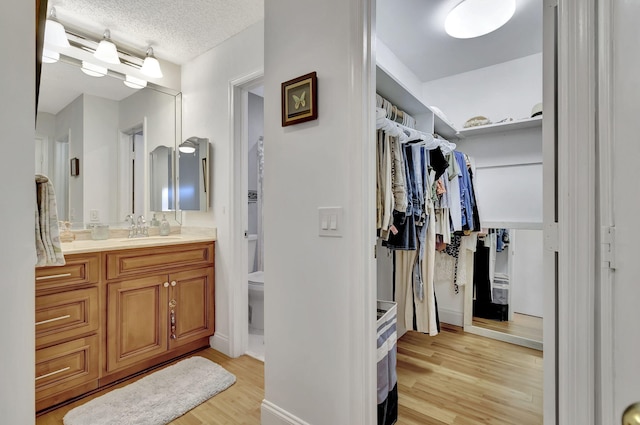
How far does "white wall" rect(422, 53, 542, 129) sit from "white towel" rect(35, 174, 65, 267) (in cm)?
338

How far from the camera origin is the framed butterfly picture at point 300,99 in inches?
52.0

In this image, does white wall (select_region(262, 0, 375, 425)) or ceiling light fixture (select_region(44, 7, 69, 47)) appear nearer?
white wall (select_region(262, 0, 375, 425))

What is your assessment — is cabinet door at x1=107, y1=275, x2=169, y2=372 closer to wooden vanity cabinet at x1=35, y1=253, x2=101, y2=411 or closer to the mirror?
wooden vanity cabinet at x1=35, y1=253, x2=101, y2=411

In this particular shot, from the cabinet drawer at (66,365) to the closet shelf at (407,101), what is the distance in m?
2.40

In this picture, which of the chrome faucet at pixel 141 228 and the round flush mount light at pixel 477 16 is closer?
the round flush mount light at pixel 477 16

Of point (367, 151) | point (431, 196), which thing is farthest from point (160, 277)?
point (431, 196)

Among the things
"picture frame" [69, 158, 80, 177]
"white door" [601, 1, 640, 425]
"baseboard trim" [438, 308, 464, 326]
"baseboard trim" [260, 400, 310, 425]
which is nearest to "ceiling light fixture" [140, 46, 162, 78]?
"picture frame" [69, 158, 80, 177]

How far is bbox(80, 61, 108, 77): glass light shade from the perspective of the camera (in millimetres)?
2209

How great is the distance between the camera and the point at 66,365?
5.47 feet

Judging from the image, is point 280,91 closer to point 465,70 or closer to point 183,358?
point 183,358

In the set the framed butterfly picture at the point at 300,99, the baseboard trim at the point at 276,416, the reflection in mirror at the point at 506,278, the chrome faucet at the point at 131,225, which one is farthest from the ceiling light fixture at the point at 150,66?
the reflection in mirror at the point at 506,278

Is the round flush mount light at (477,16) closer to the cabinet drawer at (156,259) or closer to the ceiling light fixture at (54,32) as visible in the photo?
the cabinet drawer at (156,259)

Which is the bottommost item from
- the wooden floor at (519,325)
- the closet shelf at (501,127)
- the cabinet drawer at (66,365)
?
the wooden floor at (519,325)

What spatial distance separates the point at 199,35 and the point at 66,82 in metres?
1.03
